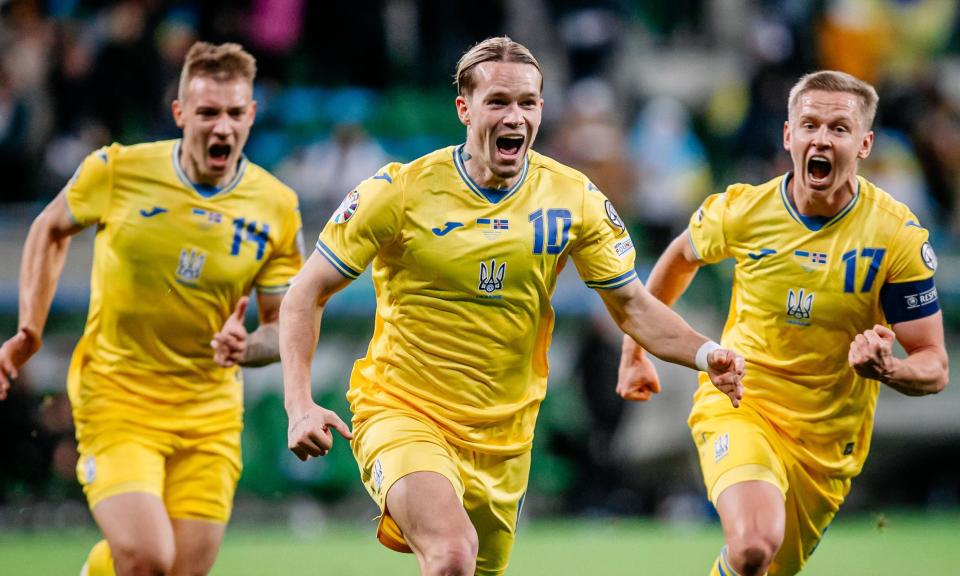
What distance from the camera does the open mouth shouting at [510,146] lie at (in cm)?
627

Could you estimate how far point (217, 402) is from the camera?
7602 millimetres

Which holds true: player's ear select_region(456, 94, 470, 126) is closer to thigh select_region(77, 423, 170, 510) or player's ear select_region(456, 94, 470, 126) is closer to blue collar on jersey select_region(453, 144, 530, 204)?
blue collar on jersey select_region(453, 144, 530, 204)

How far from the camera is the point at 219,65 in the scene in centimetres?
759

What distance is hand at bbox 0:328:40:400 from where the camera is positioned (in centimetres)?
729

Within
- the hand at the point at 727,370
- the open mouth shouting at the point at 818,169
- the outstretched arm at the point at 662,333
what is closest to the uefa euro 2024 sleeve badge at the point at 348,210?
the outstretched arm at the point at 662,333

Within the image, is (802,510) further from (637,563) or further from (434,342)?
(637,563)

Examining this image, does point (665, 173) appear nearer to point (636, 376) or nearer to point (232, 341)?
point (636, 376)

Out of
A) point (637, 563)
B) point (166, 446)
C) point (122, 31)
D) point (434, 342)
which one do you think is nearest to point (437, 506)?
point (434, 342)

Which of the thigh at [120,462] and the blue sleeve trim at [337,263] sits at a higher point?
the blue sleeve trim at [337,263]

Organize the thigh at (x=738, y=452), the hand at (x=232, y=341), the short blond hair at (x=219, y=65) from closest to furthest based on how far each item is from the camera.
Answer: the thigh at (x=738, y=452)
the hand at (x=232, y=341)
the short blond hair at (x=219, y=65)

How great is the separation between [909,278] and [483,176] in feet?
6.89

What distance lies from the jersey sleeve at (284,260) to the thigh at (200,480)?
0.82 metres

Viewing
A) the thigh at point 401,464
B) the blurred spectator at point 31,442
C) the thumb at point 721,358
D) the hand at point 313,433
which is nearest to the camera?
the hand at point 313,433

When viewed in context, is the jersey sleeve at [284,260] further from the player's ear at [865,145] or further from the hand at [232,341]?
the player's ear at [865,145]
